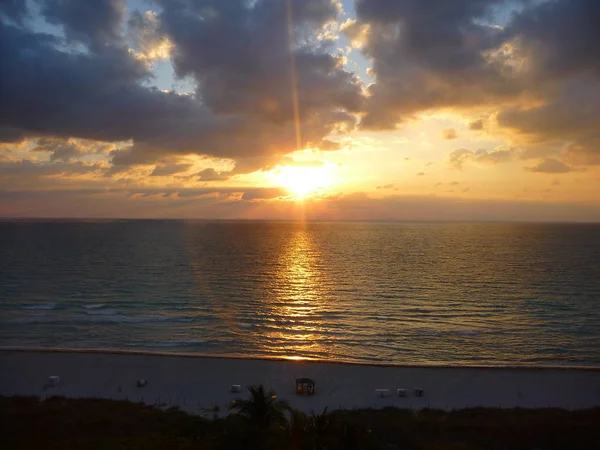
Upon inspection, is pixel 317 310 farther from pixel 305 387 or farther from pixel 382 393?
pixel 382 393

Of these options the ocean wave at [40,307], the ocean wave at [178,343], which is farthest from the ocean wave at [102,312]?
the ocean wave at [178,343]

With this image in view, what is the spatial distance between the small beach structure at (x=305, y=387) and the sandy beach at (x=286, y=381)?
333 mm

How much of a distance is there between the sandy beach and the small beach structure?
0.33 meters

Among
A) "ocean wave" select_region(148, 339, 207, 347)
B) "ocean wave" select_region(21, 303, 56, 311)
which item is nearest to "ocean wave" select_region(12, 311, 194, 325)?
"ocean wave" select_region(21, 303, 56, 311)

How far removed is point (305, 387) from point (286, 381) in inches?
81.7

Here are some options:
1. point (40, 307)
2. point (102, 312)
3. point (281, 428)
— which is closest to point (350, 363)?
point (281, 428)

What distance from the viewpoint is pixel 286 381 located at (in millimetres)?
28188

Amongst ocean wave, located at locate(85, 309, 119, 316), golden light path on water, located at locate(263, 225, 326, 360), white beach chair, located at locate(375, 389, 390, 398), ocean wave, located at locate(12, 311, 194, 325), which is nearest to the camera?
white beach chair, located at locate(375, 389, 390, 398)

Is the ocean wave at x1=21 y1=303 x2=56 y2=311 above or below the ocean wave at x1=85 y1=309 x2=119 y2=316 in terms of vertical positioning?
above

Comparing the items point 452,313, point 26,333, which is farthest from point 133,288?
point 452,313

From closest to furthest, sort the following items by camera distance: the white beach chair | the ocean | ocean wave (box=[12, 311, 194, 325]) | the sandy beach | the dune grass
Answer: the dune grass < the sandy beach < the white beach chair < the ocean < ocean wave (box=[12, 311, 194, 325])

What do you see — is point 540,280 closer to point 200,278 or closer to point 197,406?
point 200,278

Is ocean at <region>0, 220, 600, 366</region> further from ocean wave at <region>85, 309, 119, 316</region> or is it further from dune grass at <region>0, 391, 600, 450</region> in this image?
dune grass at <region>0, 391, 600, 450</region>

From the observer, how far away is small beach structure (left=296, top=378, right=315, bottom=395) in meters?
26.3
